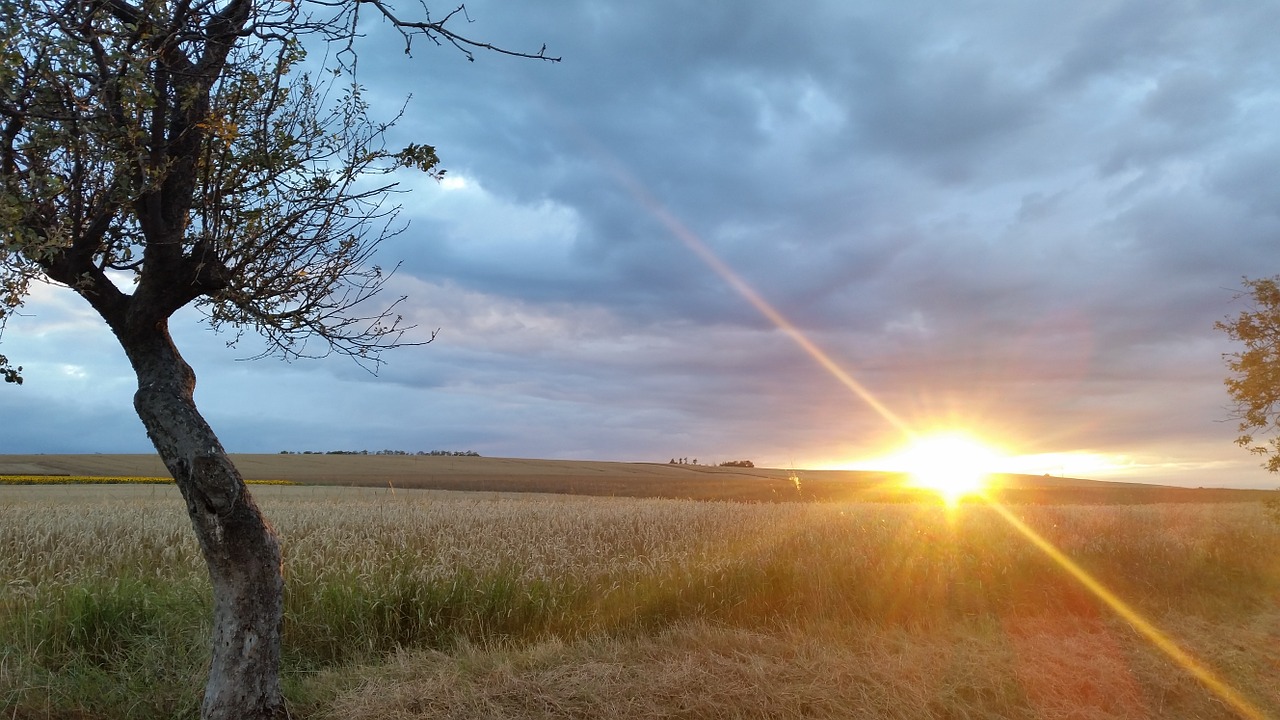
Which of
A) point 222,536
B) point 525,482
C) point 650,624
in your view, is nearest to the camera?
point 222,536

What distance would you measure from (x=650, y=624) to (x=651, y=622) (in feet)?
0.14

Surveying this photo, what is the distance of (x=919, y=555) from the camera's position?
12.1m

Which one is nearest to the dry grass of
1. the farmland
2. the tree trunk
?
the farmland

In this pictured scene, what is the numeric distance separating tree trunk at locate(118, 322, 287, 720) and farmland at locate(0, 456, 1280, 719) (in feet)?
2.72

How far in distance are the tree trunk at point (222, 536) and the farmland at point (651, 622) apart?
2.72 feet

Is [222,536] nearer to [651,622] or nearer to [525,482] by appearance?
[651,622]

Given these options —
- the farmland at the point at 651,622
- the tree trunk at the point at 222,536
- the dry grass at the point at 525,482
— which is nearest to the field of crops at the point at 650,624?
the farmland at the point at 651,622

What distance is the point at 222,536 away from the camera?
17.9 feet

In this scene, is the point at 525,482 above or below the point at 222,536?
below

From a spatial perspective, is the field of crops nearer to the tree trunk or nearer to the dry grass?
the tree trunk

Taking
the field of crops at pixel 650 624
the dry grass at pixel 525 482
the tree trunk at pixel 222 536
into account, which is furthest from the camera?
the dry grass at pixel 525 482

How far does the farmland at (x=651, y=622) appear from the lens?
21.1 ft

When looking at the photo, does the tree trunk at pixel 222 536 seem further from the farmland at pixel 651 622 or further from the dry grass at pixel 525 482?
the dry grass at pixel 525 482

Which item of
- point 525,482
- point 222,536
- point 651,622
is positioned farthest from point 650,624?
point 525,482
